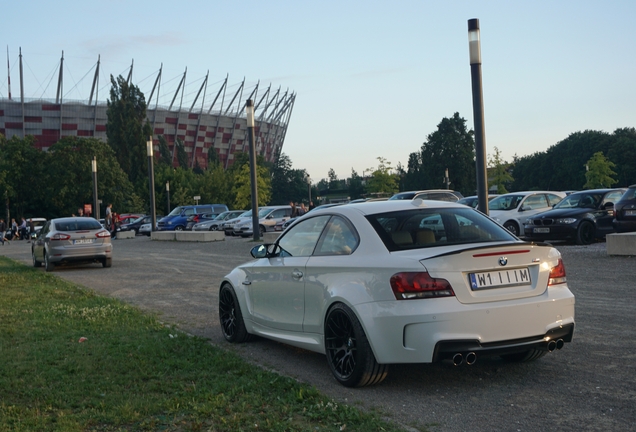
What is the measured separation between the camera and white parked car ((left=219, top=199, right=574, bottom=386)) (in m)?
5.32

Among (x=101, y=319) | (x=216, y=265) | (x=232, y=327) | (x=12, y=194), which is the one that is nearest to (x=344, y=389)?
(x=232, y=327)

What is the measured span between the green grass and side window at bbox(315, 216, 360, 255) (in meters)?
1.11

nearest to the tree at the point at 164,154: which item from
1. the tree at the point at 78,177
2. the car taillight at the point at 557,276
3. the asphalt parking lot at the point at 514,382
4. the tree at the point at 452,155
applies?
A: the tree at the point at 78,177

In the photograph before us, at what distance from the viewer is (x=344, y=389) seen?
578 cm

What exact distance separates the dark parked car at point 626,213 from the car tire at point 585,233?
159cm

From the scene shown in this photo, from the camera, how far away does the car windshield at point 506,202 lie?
82.0 feet

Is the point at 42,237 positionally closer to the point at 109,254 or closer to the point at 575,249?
the point at 109,254

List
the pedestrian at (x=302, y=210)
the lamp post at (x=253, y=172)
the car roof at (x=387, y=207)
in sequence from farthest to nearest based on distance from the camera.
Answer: the pedestrian at (x=302, y=210) → the lamp post at (x=253, y=172) → the car roof at (x=387, y=207)

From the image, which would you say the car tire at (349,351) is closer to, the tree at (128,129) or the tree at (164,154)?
the tree at (128,129)

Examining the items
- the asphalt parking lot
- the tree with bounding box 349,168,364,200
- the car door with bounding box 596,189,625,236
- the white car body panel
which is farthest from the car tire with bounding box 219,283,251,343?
the tree with bounding box 349,168,364,200

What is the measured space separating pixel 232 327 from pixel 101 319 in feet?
8.67

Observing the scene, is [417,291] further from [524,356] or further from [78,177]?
[78,177]

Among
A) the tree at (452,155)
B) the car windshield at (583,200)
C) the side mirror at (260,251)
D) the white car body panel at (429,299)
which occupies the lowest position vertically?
the white car body panel at (429,299)

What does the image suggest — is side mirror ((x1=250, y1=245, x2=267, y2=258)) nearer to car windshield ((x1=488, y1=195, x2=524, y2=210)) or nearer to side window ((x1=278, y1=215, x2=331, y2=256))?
side window ((x1=278, y1=215, x2=331, y2=256))
